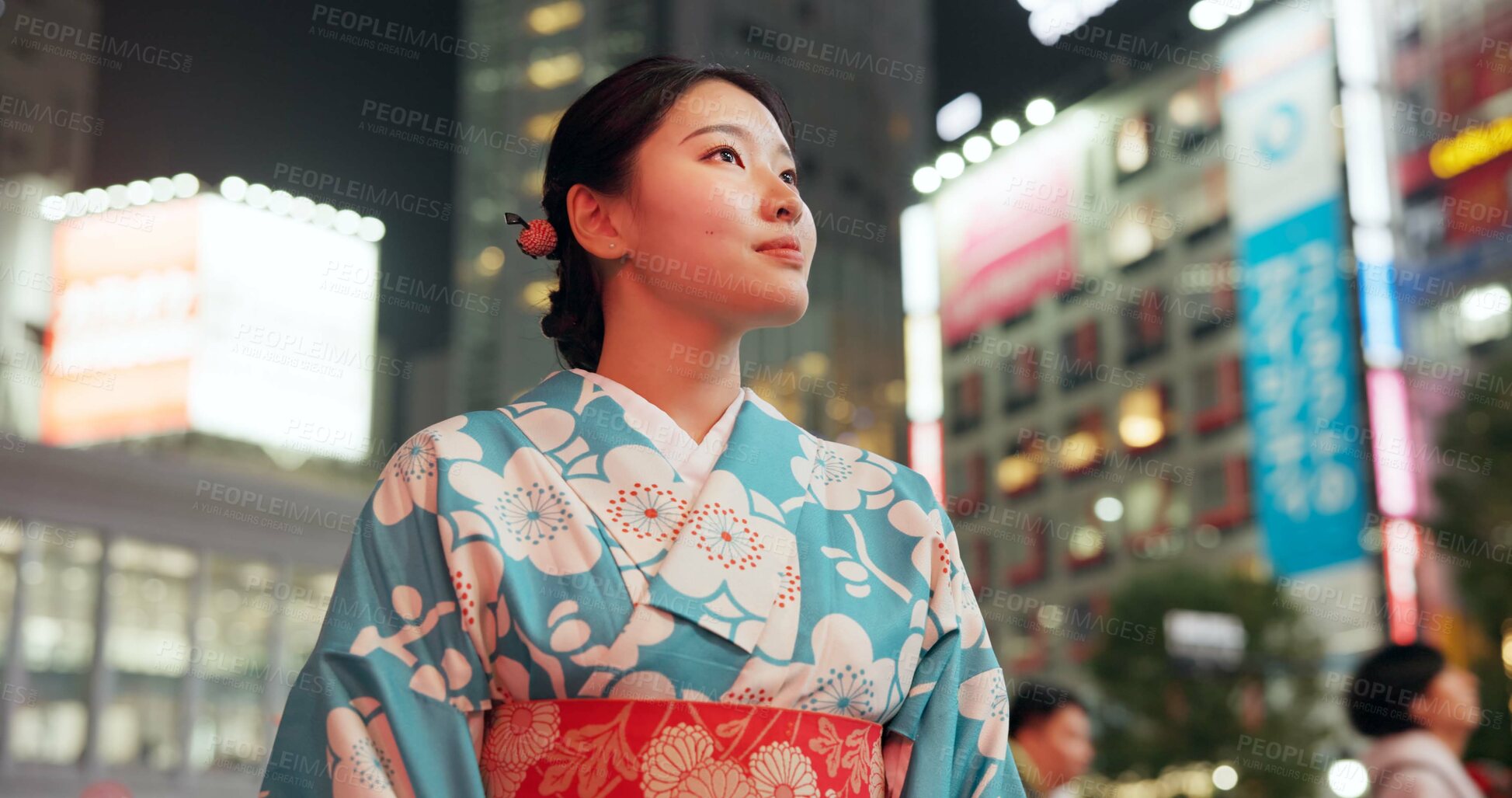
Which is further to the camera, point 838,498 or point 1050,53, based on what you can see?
point 1050,53

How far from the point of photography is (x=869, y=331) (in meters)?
9.70

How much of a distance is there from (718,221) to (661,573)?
377 mm

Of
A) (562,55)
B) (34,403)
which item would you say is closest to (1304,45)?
(562,55)

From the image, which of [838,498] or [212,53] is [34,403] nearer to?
[212,53]

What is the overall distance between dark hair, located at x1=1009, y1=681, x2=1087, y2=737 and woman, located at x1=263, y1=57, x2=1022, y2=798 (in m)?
2.37

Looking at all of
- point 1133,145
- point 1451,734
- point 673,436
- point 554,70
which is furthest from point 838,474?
point 1133,145

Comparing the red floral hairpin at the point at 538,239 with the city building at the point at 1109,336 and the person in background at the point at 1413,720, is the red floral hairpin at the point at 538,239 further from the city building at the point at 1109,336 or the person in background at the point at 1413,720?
the city building at the point at 1109,336

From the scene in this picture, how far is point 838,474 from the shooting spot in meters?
1.47

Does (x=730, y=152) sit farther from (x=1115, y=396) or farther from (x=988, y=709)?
(x=1115, y=396)

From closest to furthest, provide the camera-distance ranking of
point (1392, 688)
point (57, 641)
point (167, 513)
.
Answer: point (57, 641) < point (167, 513) < point (1392, 688)

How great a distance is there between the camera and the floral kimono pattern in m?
1.18

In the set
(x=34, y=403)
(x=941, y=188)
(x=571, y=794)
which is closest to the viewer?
(x=571, y=794)

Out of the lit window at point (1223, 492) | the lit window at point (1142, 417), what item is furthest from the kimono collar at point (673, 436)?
the lit window at point (1142, 417)

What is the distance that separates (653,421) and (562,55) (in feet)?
21.9
